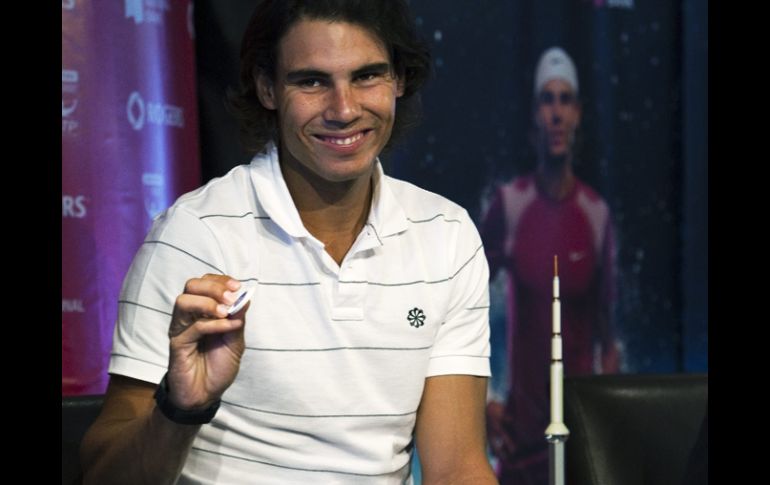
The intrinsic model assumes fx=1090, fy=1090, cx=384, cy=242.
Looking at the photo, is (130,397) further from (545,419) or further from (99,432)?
(545,419)

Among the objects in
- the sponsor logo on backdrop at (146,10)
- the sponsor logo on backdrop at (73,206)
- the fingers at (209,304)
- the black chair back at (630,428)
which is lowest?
the black chair back at (630,428)

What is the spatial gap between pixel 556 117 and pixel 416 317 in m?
1.70

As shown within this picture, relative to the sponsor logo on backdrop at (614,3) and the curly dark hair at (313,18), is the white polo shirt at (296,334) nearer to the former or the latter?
the curly dark hair at (313,18)

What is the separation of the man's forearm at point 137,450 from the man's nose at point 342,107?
0.65m

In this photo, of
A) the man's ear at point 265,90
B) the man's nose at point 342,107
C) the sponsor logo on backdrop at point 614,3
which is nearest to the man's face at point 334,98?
the man's nose at point 342,107

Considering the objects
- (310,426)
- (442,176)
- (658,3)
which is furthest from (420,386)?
(658,3)

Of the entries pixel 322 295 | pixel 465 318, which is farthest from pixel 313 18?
pixel 465 318

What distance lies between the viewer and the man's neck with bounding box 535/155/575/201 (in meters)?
3.57

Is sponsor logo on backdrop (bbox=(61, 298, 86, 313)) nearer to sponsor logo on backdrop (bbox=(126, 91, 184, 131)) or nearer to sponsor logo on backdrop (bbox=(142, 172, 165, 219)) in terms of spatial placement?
sponsor logo on backdrop (bbox=(142, 172, 165, 219))

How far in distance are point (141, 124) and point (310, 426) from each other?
4.25 feet

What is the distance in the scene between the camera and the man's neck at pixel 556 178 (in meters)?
3.57

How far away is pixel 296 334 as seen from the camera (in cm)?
192
